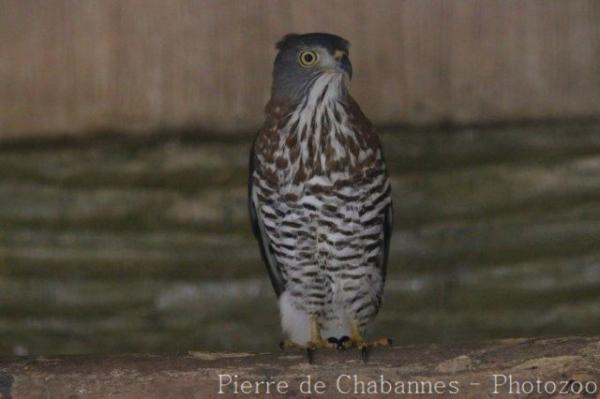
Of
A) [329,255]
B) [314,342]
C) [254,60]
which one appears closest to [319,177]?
[329,255]

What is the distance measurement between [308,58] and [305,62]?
12 mm

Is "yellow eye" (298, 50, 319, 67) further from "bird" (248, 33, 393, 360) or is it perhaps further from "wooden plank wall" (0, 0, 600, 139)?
"wooden plank wall" (0, 0, 600, 139)

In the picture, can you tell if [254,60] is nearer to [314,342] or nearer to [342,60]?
[342,60]

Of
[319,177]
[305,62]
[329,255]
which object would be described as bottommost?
[329,255]

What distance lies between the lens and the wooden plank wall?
10.7ft

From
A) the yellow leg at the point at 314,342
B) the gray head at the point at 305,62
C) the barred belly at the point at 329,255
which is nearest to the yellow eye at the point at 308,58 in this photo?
the gray head at the point at 305,62

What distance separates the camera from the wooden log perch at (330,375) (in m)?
2.53

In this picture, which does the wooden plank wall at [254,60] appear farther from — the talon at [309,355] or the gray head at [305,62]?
the talon at [309,355]

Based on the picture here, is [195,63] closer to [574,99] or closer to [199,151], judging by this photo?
[199,151]

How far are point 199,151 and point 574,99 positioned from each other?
1.01 m

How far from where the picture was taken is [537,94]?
10.8ft

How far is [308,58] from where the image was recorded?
9.49 ft

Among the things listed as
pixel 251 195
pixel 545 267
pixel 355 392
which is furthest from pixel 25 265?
pixel 545 267

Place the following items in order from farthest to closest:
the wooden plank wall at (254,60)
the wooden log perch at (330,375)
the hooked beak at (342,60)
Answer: the wooden plank wall at (254,60)
the hooked beak at (342,60)
the wooden log perch at (330,375)
